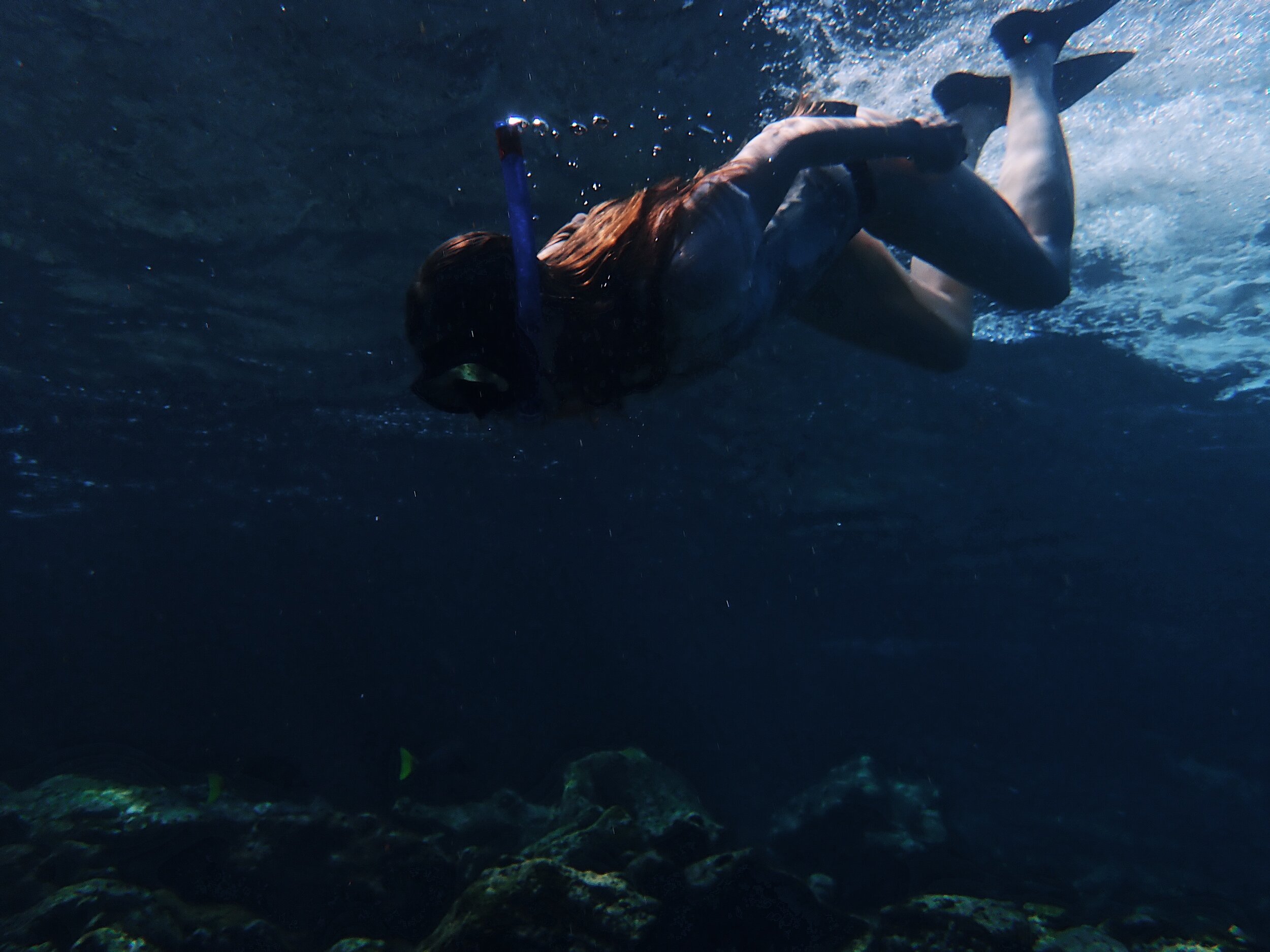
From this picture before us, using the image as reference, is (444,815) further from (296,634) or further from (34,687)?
(34,687)

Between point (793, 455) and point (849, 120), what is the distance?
16.0 m

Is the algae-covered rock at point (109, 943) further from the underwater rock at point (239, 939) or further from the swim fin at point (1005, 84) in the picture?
the swim fin at point (1005, 84)

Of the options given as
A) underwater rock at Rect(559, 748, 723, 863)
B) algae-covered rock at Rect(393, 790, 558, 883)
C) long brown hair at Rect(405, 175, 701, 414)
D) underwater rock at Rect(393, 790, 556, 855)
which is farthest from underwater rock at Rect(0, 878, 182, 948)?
Result: long brown hair at Rect(405, 175, 701, 414)

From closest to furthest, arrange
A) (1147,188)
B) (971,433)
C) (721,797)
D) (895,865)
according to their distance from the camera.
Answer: (1147,188)
(895,865)
(971,433)
(721,797)

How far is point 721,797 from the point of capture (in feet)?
84.3

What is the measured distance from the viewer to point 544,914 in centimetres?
671

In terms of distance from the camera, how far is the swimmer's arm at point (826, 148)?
8.67ft

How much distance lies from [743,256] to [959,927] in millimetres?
8604

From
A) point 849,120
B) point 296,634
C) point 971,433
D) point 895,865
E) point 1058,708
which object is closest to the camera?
point 849,120

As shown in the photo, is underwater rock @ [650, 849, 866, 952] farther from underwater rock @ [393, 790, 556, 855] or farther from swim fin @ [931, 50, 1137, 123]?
swim fin @ [931, 50, 1137, 123]

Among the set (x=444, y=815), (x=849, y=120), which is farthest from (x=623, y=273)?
(x=444, y=815)

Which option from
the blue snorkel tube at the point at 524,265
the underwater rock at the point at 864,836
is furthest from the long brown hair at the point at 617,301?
the underwater rock at the point at 864,836

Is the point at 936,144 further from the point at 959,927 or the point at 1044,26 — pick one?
the point at 959,927

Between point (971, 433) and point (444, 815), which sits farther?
point (971, 433)
